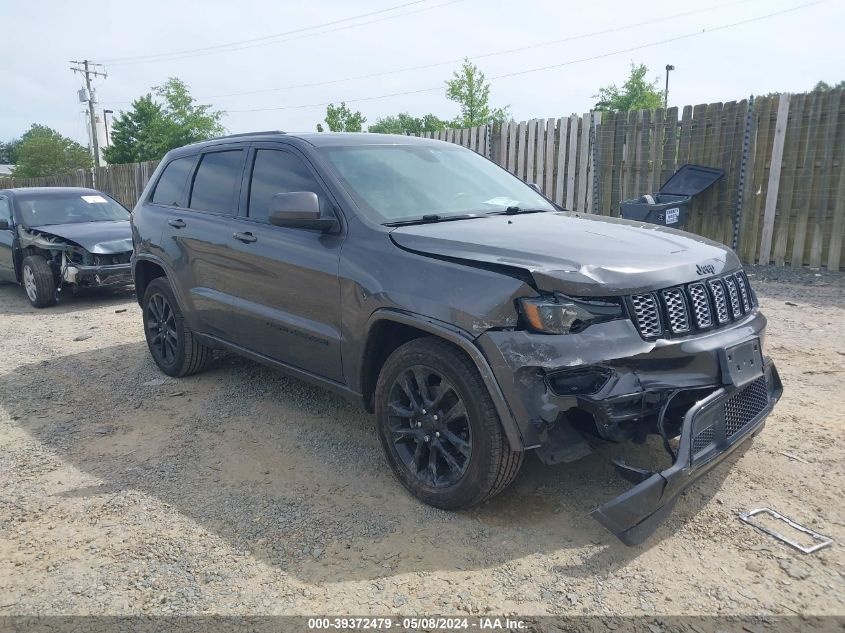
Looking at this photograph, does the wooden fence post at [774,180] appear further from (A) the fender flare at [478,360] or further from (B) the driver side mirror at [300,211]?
(A) the fender flare at [478,360]

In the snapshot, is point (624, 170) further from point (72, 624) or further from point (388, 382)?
point (72, 624)

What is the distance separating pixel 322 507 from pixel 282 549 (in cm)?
40

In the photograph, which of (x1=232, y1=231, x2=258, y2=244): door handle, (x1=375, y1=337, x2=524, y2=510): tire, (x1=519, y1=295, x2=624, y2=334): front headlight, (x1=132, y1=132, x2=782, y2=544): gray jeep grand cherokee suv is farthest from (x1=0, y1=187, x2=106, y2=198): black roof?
(x1=519, y1=295, x2=624, y2=334): front headlight

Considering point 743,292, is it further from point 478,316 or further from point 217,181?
point 217,181

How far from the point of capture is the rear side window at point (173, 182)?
5.22 meters

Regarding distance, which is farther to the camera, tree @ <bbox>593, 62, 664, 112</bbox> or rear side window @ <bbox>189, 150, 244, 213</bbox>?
tree @ <bbox>593, 62, 664, 112</bbox>

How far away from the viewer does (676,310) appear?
293cm

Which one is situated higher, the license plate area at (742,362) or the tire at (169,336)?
the license plate area at (742,362)

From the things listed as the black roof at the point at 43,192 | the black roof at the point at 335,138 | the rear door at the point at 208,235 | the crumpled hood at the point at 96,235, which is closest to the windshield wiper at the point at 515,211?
the black roof at the point at 335,138

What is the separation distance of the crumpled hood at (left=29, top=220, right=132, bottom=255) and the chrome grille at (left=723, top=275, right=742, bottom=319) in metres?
7.83

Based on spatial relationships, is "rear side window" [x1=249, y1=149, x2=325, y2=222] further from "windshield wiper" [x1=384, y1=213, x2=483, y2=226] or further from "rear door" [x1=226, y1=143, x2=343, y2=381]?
"windshield wiper" [x1=384, y1=213, x2=483, y2=226]

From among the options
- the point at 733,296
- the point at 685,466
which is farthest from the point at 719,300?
the point at 685,466

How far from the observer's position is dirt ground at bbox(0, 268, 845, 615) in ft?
8.57

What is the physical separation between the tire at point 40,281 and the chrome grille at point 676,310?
8.48 meters
